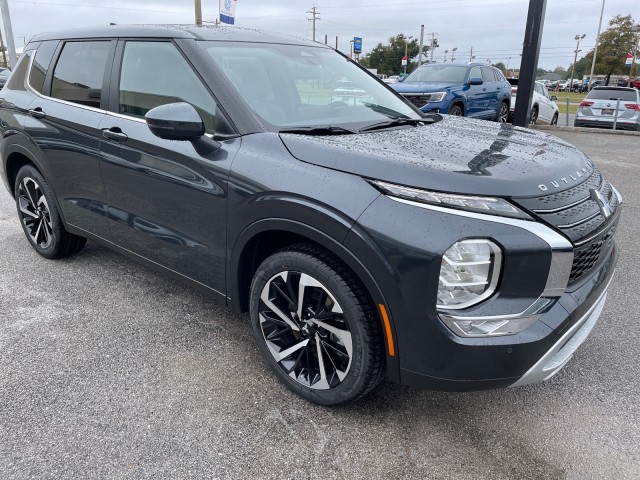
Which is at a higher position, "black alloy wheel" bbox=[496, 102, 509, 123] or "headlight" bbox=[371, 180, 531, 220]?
"headlight" bbox=[371, 180, 531, 220]

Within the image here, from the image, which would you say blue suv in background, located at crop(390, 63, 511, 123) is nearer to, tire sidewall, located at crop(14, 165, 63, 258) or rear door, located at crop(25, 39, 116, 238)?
rear door, located at crop(25, 39, 116, 238)

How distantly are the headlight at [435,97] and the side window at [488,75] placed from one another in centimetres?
218

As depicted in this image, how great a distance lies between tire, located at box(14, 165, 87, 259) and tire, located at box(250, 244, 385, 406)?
7.53 ft

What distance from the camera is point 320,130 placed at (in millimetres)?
2631

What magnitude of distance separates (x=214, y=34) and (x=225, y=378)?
6.63 feet

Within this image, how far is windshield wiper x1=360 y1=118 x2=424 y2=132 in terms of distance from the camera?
2.84 m

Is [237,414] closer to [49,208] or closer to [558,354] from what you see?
[558,354]

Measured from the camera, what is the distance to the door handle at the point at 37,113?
12.6 feet

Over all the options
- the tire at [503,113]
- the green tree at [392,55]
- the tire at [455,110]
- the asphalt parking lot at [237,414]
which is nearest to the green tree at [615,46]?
the green tree at [392,55]

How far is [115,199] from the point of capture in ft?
10.9

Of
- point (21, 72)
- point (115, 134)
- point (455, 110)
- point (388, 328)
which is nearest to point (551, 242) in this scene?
point (388, 328)

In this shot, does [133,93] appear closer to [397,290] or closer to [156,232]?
[156,232]

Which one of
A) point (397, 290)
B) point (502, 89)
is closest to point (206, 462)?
point (397, 290)

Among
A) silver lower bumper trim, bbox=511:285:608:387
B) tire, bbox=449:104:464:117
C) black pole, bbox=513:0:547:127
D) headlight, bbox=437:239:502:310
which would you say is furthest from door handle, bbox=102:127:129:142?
tire, bbox=449:104:464:117
